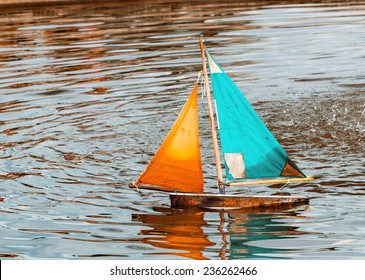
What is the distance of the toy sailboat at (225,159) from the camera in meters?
14.5

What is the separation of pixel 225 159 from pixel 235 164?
16 cm

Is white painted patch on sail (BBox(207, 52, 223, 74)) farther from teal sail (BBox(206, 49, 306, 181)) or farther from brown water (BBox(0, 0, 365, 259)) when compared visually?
brown water (BBox(0, 0, 365, 259))

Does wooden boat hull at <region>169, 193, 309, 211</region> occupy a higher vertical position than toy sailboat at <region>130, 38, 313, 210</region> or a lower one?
lower

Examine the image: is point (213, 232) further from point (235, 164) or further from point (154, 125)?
point (154, 125)

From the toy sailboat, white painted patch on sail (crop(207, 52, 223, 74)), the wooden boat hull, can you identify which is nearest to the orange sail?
the toy sailboat

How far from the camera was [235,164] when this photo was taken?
14.6 metres

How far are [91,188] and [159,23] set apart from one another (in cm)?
2245

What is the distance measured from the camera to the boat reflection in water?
13047 mm

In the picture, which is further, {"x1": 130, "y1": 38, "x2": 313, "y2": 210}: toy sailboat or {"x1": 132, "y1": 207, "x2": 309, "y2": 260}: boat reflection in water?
{"x1": 130, "y1": 38, "x2": 313, "y2": 210}: toy sailboat

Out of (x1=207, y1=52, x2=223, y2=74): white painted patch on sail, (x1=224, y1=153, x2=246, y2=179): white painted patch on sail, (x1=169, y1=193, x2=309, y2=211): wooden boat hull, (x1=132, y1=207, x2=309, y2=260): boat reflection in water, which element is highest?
(x1=207, y1=52, x2=223, y2=74): white painted patch on sail

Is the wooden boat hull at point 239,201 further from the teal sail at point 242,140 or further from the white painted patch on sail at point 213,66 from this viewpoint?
the white painted patch on sail at point 213,66

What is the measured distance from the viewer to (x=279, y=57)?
2877 cm

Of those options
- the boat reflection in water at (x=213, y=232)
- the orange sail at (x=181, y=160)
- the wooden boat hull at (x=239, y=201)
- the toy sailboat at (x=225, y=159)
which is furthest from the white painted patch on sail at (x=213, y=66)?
the boat reflection in water at (x=213, y=232)

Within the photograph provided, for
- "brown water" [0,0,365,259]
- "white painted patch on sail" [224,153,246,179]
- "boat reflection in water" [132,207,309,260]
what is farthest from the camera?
"white painted patch on sail" [224,153,246,179]
